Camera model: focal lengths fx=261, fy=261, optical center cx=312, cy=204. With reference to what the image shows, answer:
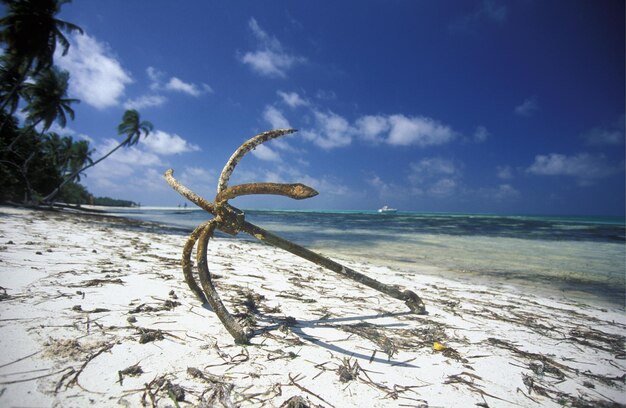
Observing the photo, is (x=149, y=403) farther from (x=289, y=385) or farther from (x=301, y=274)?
(x=301, y=274)

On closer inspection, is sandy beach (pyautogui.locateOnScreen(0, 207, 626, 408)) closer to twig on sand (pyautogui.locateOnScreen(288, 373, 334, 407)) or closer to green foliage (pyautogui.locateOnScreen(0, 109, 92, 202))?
twig on sand (pyautogui.locateOnScreen(288, 373, 334, 407))

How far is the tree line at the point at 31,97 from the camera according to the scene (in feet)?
53.0

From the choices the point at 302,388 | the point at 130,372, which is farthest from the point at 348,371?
the point at 130,372

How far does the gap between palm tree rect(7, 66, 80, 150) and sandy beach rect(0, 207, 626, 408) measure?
2894cm

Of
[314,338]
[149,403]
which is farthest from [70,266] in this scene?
[314,338]

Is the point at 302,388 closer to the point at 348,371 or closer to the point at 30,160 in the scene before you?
the point at 348,371

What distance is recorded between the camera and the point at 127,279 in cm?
292

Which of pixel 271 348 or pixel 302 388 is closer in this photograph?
pixel 302 388

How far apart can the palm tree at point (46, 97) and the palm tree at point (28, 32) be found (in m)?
4.78

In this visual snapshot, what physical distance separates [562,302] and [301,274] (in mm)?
4259

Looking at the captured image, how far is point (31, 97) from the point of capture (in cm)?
2227

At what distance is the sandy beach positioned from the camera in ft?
4.43

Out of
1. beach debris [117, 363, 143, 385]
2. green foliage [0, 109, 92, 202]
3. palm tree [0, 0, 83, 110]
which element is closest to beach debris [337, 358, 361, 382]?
beach debris [117, 363, 143, 385]

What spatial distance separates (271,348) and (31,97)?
32905 millimetres
